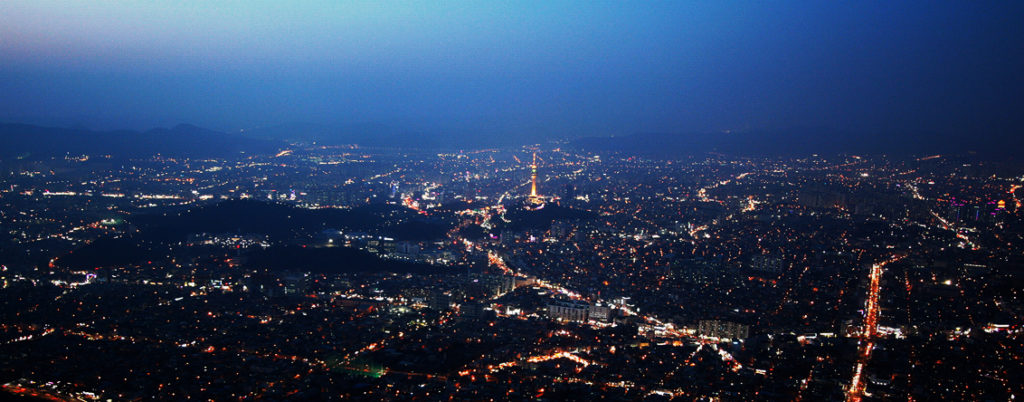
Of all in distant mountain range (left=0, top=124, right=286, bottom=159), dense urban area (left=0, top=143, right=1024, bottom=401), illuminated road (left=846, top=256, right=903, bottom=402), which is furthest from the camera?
distant mountain range (left=0, top=124, right=286, bottom=159)

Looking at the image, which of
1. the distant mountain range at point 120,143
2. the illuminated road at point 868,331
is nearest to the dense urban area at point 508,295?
the illuminated road at point 868,331

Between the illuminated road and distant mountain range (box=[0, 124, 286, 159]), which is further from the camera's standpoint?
distant mountain range (box=[0, 124, 286, 159])

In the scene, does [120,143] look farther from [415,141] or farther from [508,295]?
[508,295]

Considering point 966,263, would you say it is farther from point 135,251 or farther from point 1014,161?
point 135,251

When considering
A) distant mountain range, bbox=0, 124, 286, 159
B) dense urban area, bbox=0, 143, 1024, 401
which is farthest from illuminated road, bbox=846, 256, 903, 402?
distant mountain range, bbox=0, 124, 286, 159

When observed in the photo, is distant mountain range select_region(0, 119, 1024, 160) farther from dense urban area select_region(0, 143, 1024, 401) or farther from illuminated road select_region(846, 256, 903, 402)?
illuminated road select_region(846, 256, 903, 402)

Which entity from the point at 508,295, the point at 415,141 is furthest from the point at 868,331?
the point at 415,141
